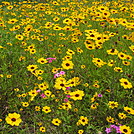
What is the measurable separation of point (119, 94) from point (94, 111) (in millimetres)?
485

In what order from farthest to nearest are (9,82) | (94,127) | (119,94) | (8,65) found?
(8,65) → (9,82) → (119,94) → (94,127)

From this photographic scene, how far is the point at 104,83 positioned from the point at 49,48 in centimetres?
144

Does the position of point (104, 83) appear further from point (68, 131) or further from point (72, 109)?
point (68, 131)

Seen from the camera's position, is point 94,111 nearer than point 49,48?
Yes

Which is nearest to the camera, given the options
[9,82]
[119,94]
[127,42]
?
[119,94]

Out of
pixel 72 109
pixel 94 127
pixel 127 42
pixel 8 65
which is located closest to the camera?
pixel 94 127

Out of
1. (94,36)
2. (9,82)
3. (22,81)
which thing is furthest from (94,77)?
(9,82)

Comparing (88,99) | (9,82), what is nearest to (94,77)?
(88,99)

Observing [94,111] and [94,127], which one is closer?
[94,127]

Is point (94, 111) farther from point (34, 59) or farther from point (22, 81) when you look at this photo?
point (34, 59)

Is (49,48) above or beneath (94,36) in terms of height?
beneath

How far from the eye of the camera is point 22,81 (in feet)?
9.58

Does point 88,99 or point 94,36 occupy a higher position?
point 94,36

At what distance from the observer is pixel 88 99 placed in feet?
8.53
